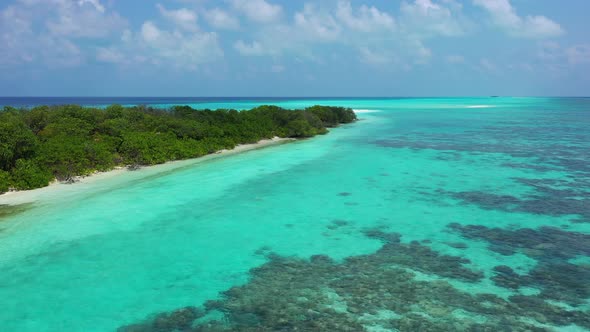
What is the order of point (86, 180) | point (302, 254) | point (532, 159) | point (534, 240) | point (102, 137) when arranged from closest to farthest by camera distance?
point (302, 254) → point (534, 240) → point (86, 180) → point (102, 137) → point (532, 159)

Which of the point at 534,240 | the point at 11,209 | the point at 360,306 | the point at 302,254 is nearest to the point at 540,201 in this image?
the point at 534,240

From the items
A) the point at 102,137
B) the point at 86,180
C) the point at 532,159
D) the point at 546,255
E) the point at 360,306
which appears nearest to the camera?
the point at 360,306

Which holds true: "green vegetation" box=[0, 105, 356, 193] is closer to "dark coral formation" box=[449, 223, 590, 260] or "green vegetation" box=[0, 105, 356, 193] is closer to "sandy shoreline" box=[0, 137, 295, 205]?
"sandy shoreline" box=[0, 137, 295, 205]

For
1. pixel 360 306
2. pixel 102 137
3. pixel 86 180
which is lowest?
pixel 86 180

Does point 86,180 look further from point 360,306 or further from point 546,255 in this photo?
point 546,255

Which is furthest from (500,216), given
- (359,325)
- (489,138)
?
(489,138)

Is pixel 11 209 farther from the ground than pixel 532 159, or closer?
closer

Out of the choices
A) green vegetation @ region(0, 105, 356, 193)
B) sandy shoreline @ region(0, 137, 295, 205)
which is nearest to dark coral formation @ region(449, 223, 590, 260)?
sandy shoreline @ region(0, 137, 295, 205)
